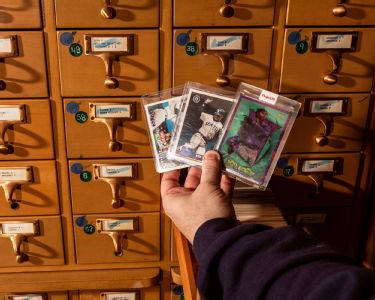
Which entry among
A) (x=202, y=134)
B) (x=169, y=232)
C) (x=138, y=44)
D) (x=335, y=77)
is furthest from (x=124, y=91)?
(x=335, y=77)

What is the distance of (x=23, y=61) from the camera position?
1.12 metres

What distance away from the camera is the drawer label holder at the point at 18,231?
4.21 feet

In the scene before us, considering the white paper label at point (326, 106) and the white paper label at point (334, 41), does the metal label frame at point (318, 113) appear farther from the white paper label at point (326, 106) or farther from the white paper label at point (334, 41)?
the white paper label at point (334, 41)

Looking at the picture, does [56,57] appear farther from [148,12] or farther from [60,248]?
[60,248]

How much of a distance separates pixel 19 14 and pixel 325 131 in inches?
35.0

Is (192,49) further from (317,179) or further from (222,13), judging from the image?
(317,179)

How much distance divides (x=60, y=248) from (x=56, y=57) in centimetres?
60

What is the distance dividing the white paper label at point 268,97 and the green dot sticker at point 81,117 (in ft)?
1.57

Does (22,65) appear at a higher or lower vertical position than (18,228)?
higher

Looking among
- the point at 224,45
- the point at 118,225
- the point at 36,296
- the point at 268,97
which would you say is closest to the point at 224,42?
the point at 224,45

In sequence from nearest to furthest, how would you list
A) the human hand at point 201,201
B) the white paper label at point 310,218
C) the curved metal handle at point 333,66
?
the human hand at point 201,201 → the curved metal handle at point 333,66 → the white paper label at point 310,218

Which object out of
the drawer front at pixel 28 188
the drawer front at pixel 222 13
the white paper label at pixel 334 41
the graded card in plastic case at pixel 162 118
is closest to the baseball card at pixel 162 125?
the graded card in plastic case at pixel 162 118

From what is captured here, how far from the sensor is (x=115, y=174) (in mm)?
1252

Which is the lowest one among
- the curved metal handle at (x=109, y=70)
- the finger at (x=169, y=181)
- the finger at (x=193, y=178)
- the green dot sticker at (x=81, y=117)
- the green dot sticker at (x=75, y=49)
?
the finger at (x=169, y=181)
